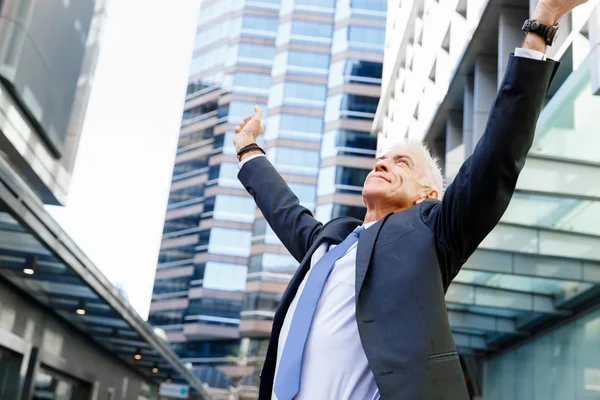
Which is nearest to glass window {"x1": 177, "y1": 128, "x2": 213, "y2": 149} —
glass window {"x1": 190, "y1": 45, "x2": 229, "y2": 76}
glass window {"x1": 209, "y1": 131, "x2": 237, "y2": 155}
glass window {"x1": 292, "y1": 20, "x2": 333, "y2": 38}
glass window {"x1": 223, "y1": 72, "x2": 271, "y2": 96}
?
glass window {"x1": 209, "y1": 131, "x2": 237, "y2": 155}

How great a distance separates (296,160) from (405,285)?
6392 centimetres

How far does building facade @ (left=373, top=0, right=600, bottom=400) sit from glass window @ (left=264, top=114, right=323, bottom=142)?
45755mm

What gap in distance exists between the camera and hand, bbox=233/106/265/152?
10.5ft

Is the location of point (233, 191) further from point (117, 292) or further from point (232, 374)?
point (117, 292)

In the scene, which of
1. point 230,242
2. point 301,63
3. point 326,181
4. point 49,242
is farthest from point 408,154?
point 301,63

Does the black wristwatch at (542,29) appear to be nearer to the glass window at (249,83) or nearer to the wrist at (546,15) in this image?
the wrist at (546,15)

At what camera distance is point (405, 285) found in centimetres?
223

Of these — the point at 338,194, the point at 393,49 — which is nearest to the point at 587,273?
the point at 393,49

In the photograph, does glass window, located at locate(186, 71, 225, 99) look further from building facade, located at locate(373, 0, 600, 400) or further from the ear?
the ear

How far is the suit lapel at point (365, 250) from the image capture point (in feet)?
7.51

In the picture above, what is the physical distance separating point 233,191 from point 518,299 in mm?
57895

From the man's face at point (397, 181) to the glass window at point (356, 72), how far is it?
209ft

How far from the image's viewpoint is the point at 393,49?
29.5 meters

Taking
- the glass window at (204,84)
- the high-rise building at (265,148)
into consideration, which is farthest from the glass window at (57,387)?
the glass window at (204,84)
